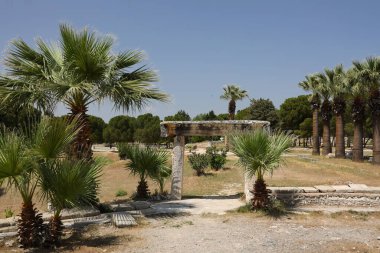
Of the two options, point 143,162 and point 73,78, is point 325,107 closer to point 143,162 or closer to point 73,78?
point 143,162

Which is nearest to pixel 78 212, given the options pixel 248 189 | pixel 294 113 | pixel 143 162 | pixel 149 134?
pixel 143 162

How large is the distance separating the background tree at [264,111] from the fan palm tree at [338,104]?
84.6ft

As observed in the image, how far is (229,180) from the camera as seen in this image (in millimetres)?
22203

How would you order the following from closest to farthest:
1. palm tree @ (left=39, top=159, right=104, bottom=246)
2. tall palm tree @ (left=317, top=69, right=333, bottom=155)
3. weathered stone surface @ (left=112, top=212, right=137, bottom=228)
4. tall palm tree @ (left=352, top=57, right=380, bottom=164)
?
palm tree @ (left=39, top=159, right=104, bottom=246)
weathered stone surface @ (left=112, top=212, right=137, bottom=228)
tall palm tree @ (left=352, top=57, right=380, bottom=164)
tall palm tree @ (left=317, top=69, right=333, bottom=155)

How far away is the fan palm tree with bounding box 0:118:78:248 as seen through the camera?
7309 mm

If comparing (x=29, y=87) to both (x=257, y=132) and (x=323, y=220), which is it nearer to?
(x=257, y=132)

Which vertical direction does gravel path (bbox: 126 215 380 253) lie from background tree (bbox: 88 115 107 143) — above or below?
below

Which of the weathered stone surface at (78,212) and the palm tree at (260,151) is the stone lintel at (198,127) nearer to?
the palm tree at (260,151)

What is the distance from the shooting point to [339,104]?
3294 centimetres

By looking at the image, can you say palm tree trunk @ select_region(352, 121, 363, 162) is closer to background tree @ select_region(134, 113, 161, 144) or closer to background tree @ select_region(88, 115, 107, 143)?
background tree @ select_region(134, 113, 161, 144)

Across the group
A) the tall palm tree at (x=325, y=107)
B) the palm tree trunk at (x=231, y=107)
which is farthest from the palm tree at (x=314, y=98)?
the palm tree trunk at (x=231, y=107)

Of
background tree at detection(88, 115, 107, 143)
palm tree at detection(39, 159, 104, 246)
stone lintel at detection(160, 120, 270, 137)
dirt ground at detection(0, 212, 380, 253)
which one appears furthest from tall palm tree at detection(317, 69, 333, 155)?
background tree at detection(88, 115, 107, 143)

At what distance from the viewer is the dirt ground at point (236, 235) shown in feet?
27.2

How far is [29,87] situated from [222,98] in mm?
39943
